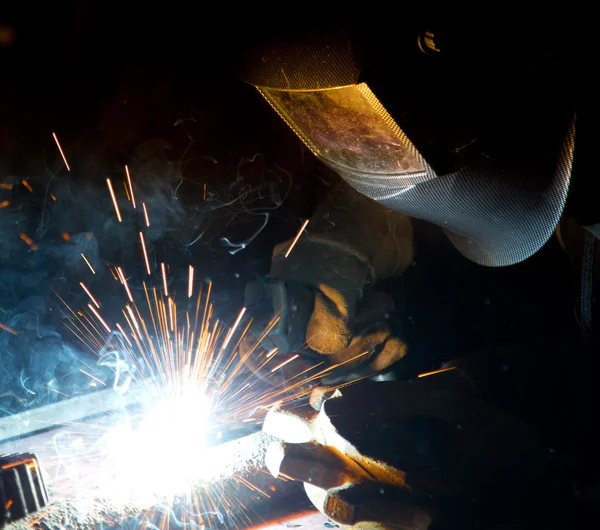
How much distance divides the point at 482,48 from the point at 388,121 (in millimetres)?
339

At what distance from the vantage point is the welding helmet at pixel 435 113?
4.95 feet

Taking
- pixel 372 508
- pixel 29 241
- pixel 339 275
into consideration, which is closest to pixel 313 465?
pixel 372 508

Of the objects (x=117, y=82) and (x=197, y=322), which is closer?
(x=117, y=82)

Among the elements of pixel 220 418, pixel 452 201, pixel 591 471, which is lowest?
pixel 220 418

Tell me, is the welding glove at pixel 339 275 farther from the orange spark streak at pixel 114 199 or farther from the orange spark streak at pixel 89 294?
the orange spark streak at pixel 89 294

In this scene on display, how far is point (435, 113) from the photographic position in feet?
5.27

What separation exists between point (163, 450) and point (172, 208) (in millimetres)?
1431

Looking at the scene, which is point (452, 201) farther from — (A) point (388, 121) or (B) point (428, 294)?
(B) point (428, 294)

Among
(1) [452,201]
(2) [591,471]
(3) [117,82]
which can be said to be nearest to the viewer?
(1) [452,201]

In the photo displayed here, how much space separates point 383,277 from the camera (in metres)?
3.25

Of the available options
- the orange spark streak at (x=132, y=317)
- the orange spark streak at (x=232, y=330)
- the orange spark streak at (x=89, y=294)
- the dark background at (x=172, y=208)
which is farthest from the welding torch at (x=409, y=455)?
the orange spark streak at (x=89, y=294)

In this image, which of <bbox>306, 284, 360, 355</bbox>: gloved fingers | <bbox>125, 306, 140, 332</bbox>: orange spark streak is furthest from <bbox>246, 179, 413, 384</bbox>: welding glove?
<bbox>125, 306, 140, 332</bbox>: orange spark streak

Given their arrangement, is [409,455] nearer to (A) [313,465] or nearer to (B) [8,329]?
(A) [313,465]

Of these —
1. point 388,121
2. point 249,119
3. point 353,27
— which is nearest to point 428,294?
point 249,119
